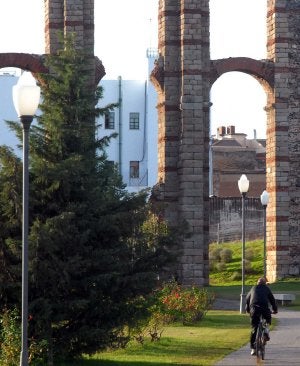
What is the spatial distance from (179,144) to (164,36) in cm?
378

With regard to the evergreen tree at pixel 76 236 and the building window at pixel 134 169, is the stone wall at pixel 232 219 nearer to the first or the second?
the building window at pixel 134 169

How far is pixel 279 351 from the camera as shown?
19469mm

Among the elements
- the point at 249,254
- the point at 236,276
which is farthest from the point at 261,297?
the point at 249,254

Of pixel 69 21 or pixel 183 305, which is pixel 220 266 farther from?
pixel 183 305

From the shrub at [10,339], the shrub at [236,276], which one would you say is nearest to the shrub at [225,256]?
the shrub at [236,276]

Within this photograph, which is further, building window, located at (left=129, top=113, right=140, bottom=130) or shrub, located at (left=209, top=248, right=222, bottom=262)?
building window, located at (left=129, top=113, right=140, bottom=130)

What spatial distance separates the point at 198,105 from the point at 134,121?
24.1 meters

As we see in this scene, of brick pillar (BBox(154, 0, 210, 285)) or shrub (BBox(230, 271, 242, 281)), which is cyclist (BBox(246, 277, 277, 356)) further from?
shrub (BBox(230, 271, 242, 281))

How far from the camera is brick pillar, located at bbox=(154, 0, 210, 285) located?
1439 inches

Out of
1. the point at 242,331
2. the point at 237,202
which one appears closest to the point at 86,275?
the point at 242,331

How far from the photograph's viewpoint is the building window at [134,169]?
6019 cm

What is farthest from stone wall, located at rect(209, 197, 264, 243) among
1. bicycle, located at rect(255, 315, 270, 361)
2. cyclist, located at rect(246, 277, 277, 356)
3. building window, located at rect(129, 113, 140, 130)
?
bicycle, located at rect(255, 315, 270, 361)

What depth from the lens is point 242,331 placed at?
909 inches

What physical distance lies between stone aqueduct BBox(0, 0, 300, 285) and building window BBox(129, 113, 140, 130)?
21913 mm
